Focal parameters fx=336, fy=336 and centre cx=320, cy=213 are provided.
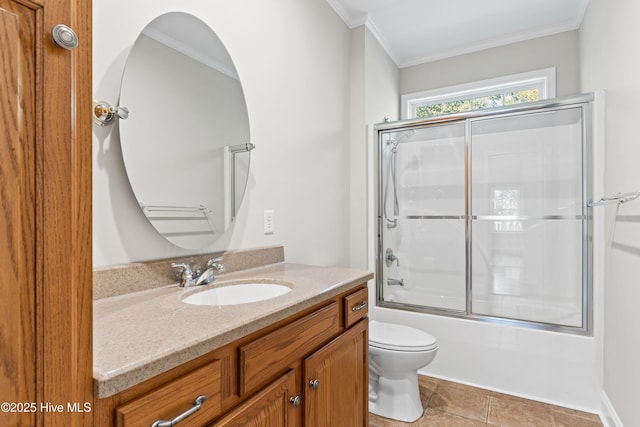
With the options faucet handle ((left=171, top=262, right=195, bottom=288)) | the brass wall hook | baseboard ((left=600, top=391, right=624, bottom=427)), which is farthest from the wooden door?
baseboard ((left=600, top=391, right=624, bottom=427))

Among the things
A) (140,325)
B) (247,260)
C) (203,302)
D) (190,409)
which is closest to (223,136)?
(247,260)

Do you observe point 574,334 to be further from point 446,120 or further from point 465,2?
point 465,2

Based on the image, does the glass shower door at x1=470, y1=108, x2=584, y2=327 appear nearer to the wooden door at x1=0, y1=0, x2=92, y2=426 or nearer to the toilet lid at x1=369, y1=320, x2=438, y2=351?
the toilet lid at x1=369, y1=320, x2=438, y2=351

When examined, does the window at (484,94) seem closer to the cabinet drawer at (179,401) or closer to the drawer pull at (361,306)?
the drawer pull at (361,306)

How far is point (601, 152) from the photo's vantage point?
79.0 inches

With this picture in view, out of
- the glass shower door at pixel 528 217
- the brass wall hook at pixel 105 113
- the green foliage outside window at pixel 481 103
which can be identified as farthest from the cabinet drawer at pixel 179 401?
the green foliage outside window at pixel 481 103

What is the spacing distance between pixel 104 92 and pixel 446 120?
2.21 meters

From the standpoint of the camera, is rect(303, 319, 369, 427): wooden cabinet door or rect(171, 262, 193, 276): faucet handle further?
rect(171, 262, 193, 276): faucet handle

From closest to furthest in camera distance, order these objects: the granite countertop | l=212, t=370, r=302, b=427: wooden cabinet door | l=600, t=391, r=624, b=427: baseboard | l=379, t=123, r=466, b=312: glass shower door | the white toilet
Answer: the granite countertop
l=212, t=370, r=302, b=427: wooden cabinet door
l=600, t=391, r=624, b=427: baseboard
the white toilet
l=379, t=123, r=466, b=312: glass shower door

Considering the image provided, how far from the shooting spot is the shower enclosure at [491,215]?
221cm

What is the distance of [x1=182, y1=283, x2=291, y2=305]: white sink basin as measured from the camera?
4.06 ft

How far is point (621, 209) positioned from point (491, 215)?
0.85 m

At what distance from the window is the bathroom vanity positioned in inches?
98.0

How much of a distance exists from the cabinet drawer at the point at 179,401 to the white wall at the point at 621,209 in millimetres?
1722
